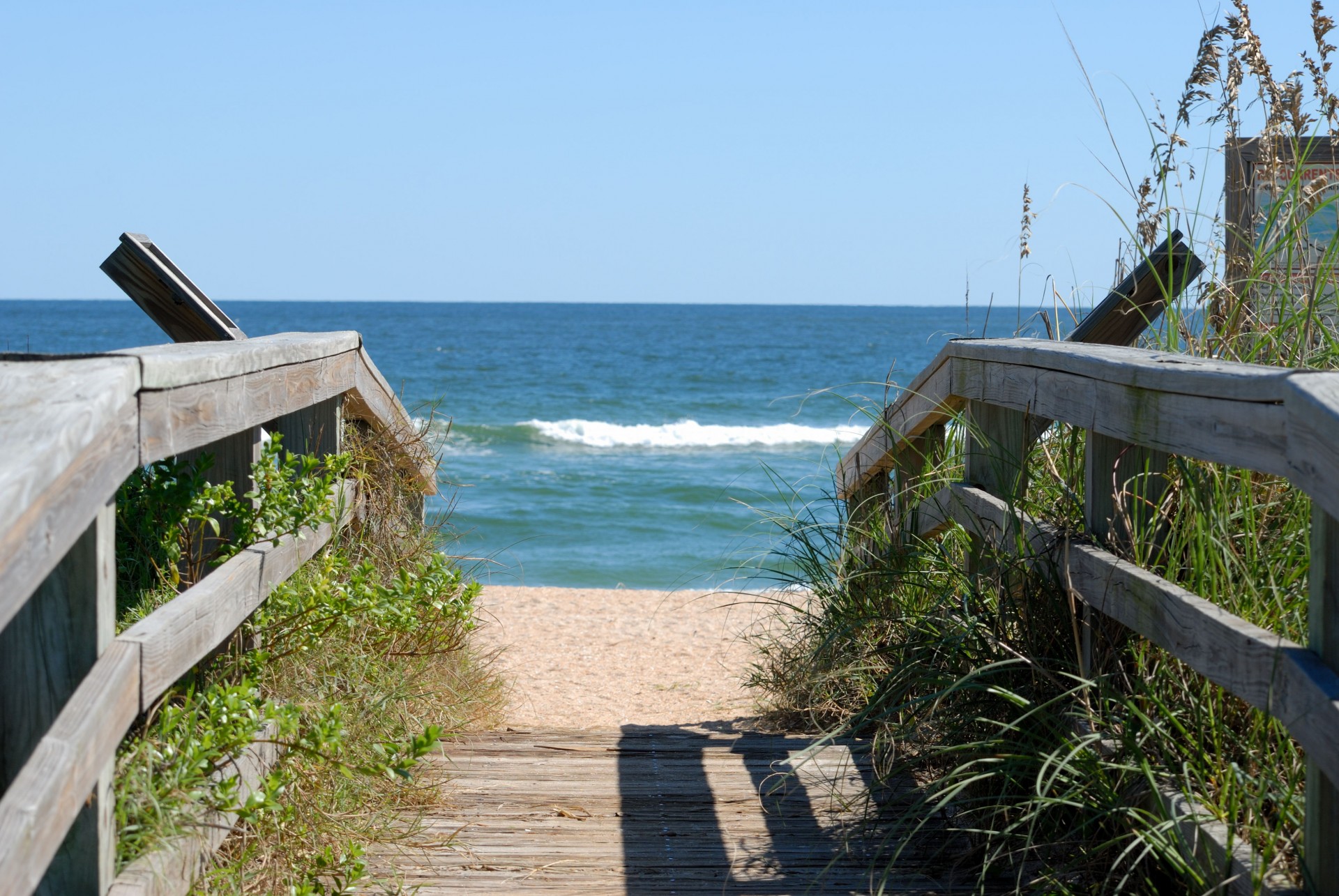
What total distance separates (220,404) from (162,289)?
1500 millimetres

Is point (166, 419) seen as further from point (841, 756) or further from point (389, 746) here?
point (841, 756)

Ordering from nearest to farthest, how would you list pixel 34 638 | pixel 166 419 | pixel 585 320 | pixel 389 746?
1. pixel 34 638
2. pixel 166 419
3. pixel 389 746
4. pixel 585 320

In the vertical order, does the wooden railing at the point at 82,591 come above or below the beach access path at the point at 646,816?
above

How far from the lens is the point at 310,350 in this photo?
2.92m

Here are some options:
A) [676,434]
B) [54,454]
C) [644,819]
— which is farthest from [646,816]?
[676,434]

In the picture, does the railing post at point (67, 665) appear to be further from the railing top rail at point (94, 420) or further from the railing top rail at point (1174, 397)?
the railing top rail at point (1174, 397)

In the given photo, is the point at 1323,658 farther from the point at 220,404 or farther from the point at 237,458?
the point at 237,458

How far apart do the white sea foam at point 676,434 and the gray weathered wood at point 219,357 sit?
19672 millimetres

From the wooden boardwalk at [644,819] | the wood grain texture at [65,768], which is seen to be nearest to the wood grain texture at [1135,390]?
the wooden boardwalk at [644,819]

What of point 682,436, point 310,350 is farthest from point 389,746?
point 682,436

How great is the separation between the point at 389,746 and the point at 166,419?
91cm

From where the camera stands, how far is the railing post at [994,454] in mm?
2891

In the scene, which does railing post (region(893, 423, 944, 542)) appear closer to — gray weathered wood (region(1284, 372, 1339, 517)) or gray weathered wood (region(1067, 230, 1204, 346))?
gray weathered wood (region(1067, 230, 1204, 346))

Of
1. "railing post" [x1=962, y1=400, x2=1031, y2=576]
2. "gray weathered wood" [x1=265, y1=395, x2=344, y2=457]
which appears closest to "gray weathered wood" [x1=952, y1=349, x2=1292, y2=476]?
"railing post" [x1=962, y1=400, x2=1031, y2=576]
